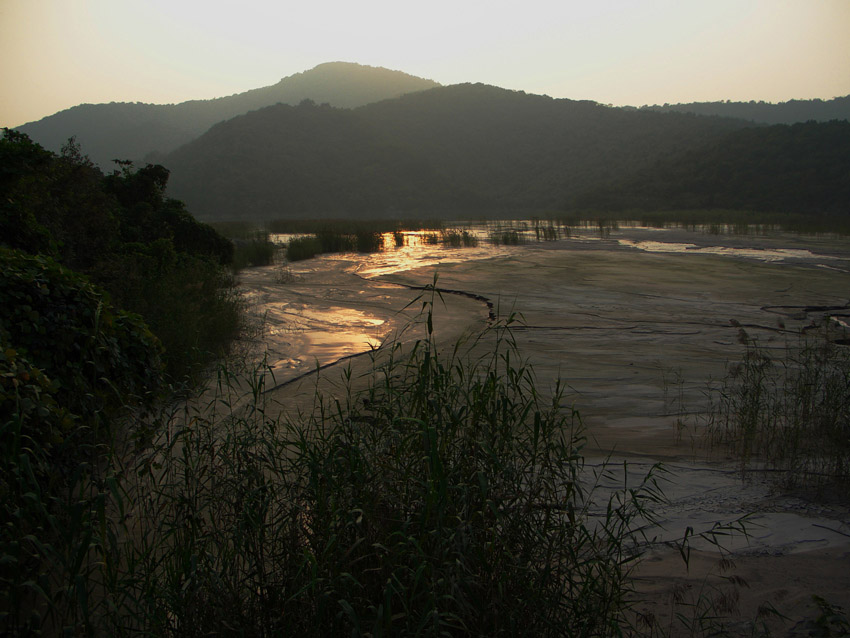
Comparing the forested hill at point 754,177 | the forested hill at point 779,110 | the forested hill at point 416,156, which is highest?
the forested hill at point 779,110

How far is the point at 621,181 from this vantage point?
174ft

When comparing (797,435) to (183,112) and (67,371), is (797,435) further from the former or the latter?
(183,112)

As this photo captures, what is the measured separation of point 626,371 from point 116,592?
505 cm

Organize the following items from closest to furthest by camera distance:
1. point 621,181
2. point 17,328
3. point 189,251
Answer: point 17,328
point 189,251
point 621,181

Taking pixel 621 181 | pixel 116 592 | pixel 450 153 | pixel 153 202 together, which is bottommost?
pixel 116 592

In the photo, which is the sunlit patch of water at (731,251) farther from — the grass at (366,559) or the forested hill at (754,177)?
the forested hill at (754,177)

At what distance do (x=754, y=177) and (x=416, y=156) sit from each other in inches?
1628

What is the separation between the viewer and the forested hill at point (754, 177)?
3906 cm

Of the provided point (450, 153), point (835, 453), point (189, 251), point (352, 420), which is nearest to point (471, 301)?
point (189, 251)

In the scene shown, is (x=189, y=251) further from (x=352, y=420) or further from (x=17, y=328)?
(x=352, y=420)

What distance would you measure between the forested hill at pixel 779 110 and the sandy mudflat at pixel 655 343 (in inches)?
4324

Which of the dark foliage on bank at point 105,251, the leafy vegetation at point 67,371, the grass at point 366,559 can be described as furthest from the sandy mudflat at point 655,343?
the leafy vegetation at point 67,371

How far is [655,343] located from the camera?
23.4 ft

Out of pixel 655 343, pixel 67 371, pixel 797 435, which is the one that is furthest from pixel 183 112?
pixel 797 435
